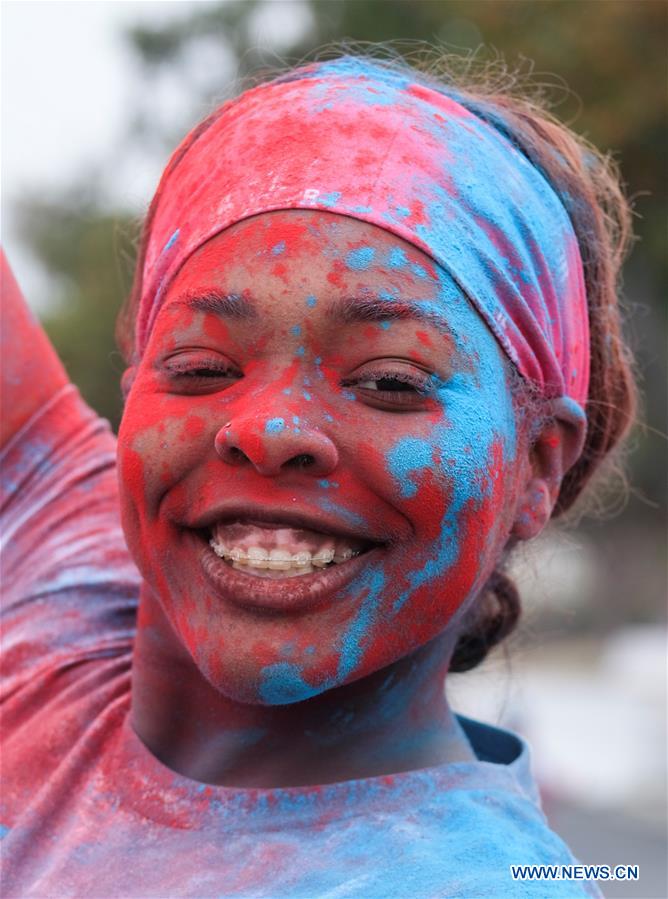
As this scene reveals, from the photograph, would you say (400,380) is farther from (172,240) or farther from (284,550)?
(172,240)

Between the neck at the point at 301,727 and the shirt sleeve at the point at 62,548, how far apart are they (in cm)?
28

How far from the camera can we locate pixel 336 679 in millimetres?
1958

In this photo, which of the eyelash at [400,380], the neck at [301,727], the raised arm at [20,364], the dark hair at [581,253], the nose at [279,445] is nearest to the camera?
the nose at [279,445]

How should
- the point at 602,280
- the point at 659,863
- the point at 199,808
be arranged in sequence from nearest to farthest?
the point at 199,808
the point at 602,280
the point at 659,863

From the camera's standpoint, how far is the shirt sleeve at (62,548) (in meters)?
2.53

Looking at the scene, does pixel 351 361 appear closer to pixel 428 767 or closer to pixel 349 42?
pixel 428 767

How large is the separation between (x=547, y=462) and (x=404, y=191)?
1.89 feet

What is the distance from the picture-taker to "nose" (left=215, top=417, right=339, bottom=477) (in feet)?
6.13

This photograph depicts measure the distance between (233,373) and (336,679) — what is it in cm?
51

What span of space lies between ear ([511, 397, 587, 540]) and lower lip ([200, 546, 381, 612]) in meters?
0.39

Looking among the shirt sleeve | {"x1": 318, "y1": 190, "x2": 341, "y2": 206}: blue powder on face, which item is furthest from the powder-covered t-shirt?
{"x1": 318, "y1": 190, "x2": 341, "y2": 206}: blue powder on face

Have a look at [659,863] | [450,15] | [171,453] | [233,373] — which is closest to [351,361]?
[233,373]

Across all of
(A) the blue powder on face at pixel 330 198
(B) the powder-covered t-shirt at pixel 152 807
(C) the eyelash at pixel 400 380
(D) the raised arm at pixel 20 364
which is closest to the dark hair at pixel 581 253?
(D) the raised arm at pixel 20 364

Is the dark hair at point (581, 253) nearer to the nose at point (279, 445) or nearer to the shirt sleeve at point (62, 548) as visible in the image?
the shirt sleeve at point (62, 548)
